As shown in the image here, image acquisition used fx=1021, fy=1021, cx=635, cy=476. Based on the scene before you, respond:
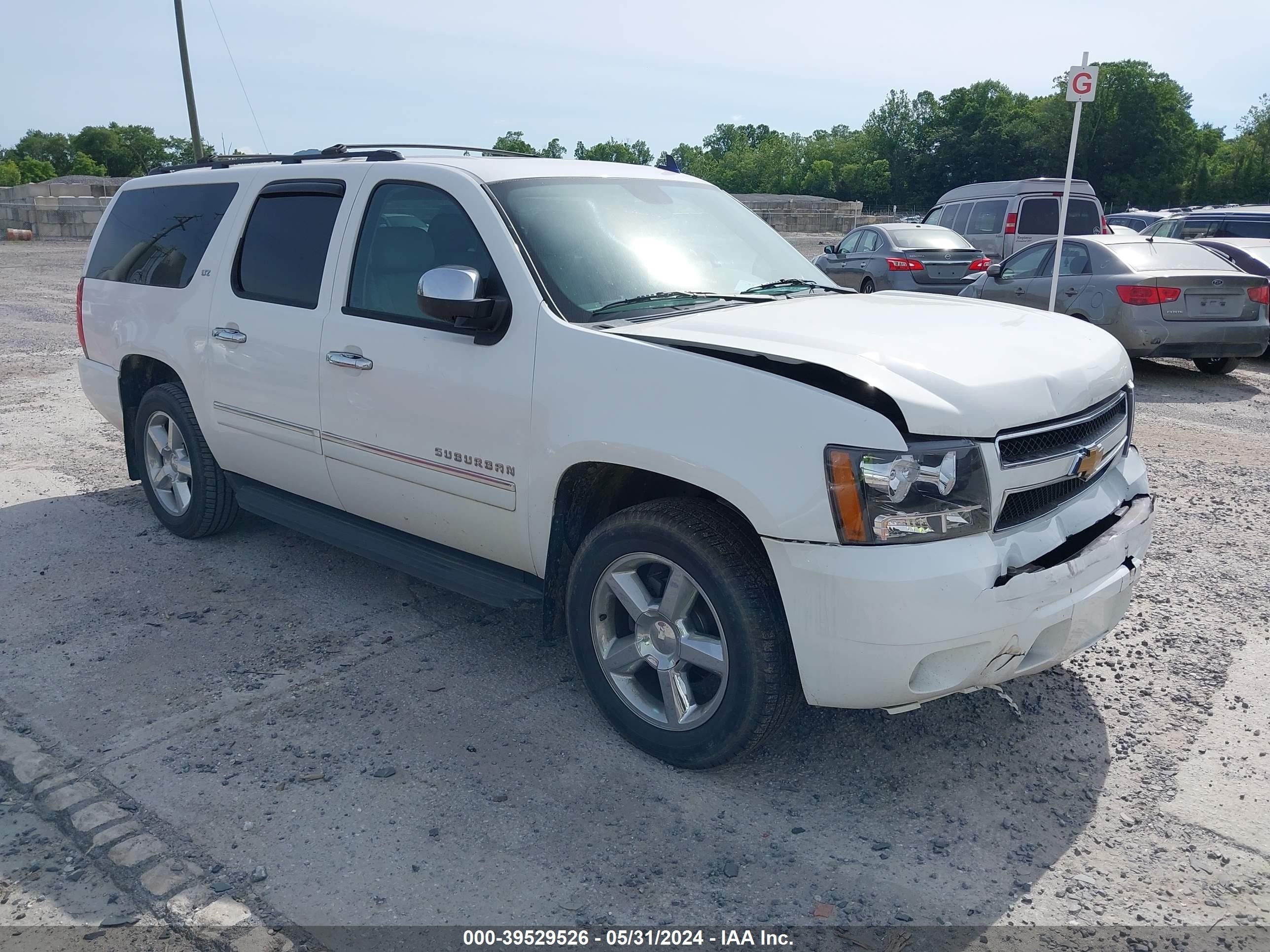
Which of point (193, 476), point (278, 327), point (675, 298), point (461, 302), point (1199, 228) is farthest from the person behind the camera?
point (1199, 228)

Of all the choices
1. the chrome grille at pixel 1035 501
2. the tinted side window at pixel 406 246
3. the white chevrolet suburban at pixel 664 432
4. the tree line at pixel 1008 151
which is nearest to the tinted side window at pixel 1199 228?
the white chevrolet suburban at pixel 664 432

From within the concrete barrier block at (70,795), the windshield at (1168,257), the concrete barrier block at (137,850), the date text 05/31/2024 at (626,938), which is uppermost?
the windshield at (1168,257)

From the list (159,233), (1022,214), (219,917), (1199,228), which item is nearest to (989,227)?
(1022,214)

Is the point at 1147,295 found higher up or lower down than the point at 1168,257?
lower down

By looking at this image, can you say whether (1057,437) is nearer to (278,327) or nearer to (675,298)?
(675,298)

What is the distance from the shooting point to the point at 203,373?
17.1ft

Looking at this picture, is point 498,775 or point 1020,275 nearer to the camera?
point 498,775

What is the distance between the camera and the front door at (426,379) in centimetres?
375

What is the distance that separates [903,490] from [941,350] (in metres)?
0.63

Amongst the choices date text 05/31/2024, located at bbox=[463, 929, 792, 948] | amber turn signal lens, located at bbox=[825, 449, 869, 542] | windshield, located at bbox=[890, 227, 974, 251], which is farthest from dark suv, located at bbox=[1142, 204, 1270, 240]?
date text 05/31/2024, located at bbox=[463, 929, 792, 948]

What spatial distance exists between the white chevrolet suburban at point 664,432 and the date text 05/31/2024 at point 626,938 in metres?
0.66

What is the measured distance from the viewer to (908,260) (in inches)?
598

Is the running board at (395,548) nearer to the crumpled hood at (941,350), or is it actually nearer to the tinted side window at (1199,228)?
the crumpled hood at (941,350)

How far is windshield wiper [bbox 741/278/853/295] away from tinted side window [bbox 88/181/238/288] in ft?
9.26
